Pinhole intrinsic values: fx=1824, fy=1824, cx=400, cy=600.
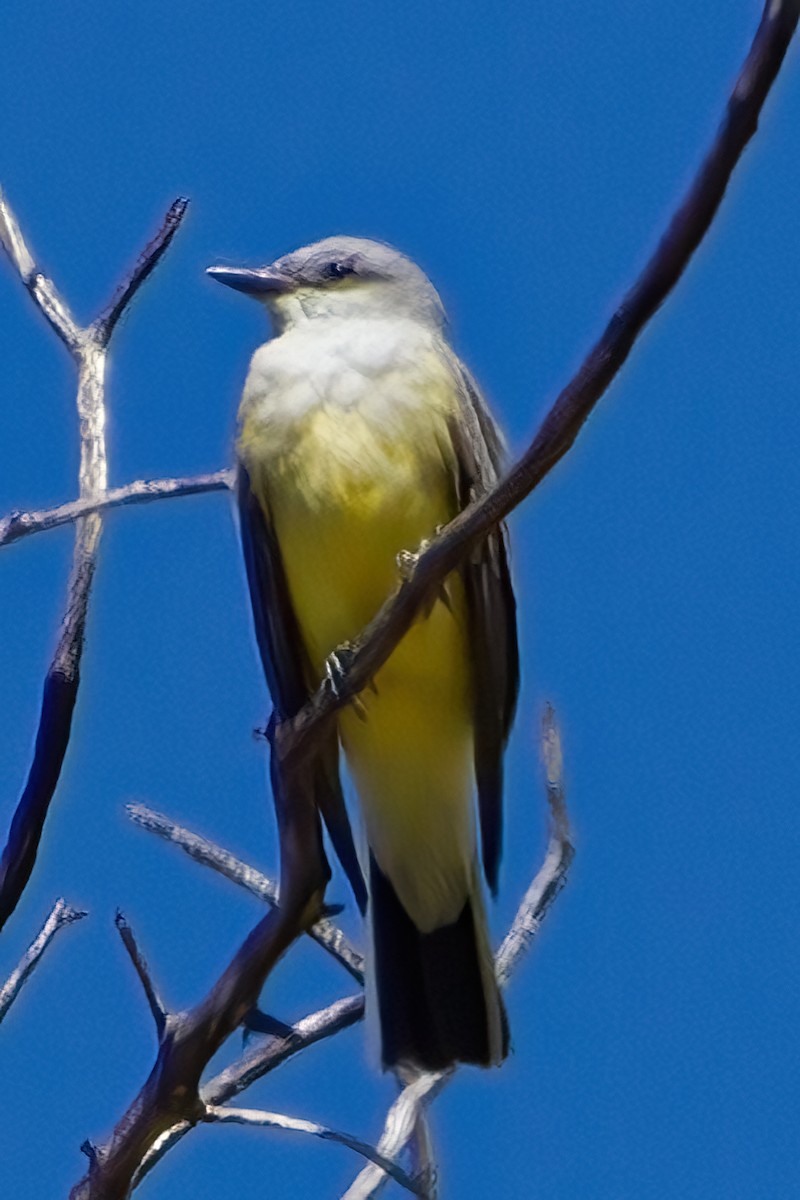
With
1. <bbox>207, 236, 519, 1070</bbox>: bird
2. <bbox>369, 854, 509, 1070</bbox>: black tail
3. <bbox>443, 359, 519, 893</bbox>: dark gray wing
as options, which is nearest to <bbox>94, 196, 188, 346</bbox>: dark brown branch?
A: <bbox>207, 236, 519, 1070</bbox>: bird

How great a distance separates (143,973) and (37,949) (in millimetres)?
521

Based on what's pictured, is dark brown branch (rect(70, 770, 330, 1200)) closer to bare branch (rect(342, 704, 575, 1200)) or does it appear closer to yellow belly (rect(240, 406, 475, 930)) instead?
bare branch (rect(342, 704, 575, 1200))

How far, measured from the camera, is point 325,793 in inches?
173

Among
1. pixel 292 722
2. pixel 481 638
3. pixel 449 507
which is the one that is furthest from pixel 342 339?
pixel 292 722

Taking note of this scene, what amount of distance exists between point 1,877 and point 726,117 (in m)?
1.78

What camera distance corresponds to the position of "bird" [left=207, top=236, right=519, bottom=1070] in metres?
4.30

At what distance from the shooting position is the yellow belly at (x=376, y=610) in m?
4.31

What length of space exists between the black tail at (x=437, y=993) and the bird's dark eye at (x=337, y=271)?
5.39 feet

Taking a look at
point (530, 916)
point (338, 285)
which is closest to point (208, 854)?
point (530, 916)

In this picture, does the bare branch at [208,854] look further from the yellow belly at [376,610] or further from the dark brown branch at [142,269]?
the dark brown branch at [142,269]

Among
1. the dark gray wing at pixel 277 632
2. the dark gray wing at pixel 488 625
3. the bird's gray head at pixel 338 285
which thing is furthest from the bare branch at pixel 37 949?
the bird's gray head at pixel 338 285

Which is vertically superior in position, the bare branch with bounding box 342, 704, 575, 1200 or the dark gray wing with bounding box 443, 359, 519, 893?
the dark gray wing with bounding box 443, 359, 519, 893

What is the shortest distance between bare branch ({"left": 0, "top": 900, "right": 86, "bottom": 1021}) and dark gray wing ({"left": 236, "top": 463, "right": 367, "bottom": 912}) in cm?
91

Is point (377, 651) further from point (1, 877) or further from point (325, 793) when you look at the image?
point (325, 793)
